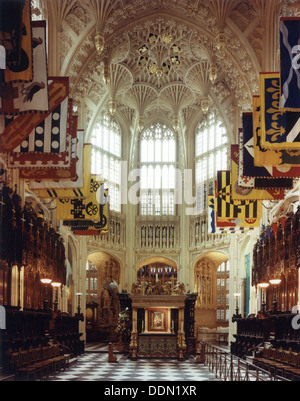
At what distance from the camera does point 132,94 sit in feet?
130

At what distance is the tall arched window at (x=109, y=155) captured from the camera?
39.6 m

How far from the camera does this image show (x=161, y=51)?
117ft

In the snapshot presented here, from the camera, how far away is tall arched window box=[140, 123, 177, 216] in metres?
42.3

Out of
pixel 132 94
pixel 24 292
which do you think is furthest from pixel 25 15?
pixel 132 94

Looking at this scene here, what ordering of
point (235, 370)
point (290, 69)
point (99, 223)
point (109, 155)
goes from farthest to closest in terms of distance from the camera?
point (109, 155), point (99, 223), point (235, 370), point (290, 69)

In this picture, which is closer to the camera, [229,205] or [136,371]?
[136,371]

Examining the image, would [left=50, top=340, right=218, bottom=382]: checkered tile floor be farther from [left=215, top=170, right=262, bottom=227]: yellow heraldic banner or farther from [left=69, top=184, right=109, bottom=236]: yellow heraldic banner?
[left=215, top=170, right=262, bottom=227]: yellow heraldic banner

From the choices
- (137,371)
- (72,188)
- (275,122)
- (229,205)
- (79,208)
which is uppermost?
(275,122)

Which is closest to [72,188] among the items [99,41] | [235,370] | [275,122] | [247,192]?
[247,192]

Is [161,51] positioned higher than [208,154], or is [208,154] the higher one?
[161,51]

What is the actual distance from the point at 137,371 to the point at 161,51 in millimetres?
22757

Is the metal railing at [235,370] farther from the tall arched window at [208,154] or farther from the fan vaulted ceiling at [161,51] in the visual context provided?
the tall arched window at [208,154]

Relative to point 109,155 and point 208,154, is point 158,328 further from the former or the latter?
point 109,155

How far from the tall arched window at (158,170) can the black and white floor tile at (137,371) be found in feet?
62.5
